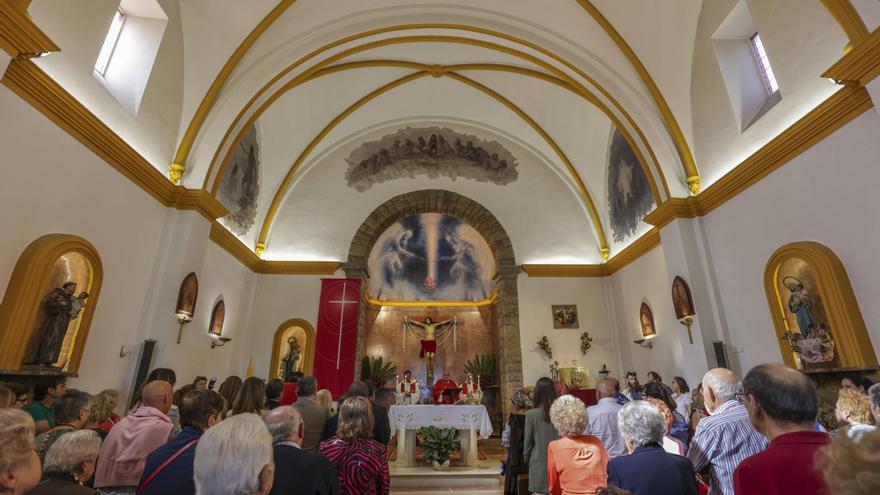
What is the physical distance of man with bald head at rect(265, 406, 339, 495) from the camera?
6.92 ft

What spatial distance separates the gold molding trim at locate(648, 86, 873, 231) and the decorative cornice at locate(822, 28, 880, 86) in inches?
10.6

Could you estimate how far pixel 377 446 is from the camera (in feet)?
9.71

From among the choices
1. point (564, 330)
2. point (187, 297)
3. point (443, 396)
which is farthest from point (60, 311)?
point (564, 330)

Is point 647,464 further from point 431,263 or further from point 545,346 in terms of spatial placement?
point 431,263

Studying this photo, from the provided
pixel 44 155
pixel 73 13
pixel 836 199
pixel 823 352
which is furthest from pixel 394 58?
pixel 823 352

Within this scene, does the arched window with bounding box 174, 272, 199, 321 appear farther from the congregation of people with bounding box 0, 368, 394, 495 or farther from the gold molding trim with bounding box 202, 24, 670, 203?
the congregation of people with bounding box 0, 368, 394, 495

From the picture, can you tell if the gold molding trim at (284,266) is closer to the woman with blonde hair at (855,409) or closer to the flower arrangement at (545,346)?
the flower arrangement at (545,346)

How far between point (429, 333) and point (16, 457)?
49.6ft

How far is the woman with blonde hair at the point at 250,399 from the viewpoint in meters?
3.71

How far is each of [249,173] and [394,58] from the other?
4802mm

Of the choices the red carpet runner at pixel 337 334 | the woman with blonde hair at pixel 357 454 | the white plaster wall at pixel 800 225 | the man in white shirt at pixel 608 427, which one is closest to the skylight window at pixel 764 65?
the white plaster wall at pixel 800 225

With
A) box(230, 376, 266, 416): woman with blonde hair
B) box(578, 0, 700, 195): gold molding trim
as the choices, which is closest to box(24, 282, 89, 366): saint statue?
box(230, 376, 266, 416): woman with blonde hair

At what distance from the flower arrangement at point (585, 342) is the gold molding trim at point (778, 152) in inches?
173

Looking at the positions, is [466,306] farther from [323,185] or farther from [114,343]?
[114,343]
